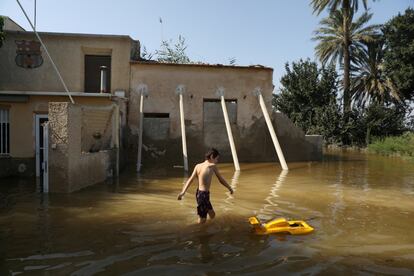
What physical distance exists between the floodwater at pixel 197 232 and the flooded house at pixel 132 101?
2.46 m

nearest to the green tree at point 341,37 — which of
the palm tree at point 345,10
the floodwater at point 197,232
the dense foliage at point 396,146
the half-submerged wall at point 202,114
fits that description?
the palm tree at point 345,10

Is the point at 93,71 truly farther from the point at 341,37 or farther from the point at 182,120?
the point at 341,37

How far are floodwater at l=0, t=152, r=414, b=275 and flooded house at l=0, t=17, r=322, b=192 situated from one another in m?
2.46

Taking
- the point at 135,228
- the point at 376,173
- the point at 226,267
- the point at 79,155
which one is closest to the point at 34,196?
the point at 79,155

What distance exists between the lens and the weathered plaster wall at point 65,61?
16250 mm

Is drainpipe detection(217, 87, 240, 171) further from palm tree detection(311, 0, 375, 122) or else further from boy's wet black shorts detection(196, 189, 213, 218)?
palm tree detection(311, 0, 375, 122)

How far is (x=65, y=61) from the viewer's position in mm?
16938

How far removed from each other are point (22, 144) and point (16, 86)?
3.09 metres

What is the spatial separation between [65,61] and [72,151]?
7.63 m

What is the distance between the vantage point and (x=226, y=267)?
544 cm

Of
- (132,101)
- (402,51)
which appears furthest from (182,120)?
(402,51)

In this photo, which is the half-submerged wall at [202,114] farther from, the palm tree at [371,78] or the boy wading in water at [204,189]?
the palm tree at [371,78]

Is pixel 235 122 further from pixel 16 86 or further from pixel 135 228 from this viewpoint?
pixel 135 228

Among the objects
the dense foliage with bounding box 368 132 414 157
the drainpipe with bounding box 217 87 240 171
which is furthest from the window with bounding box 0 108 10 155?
the dense foliage with bounding box 368 132 414 157
